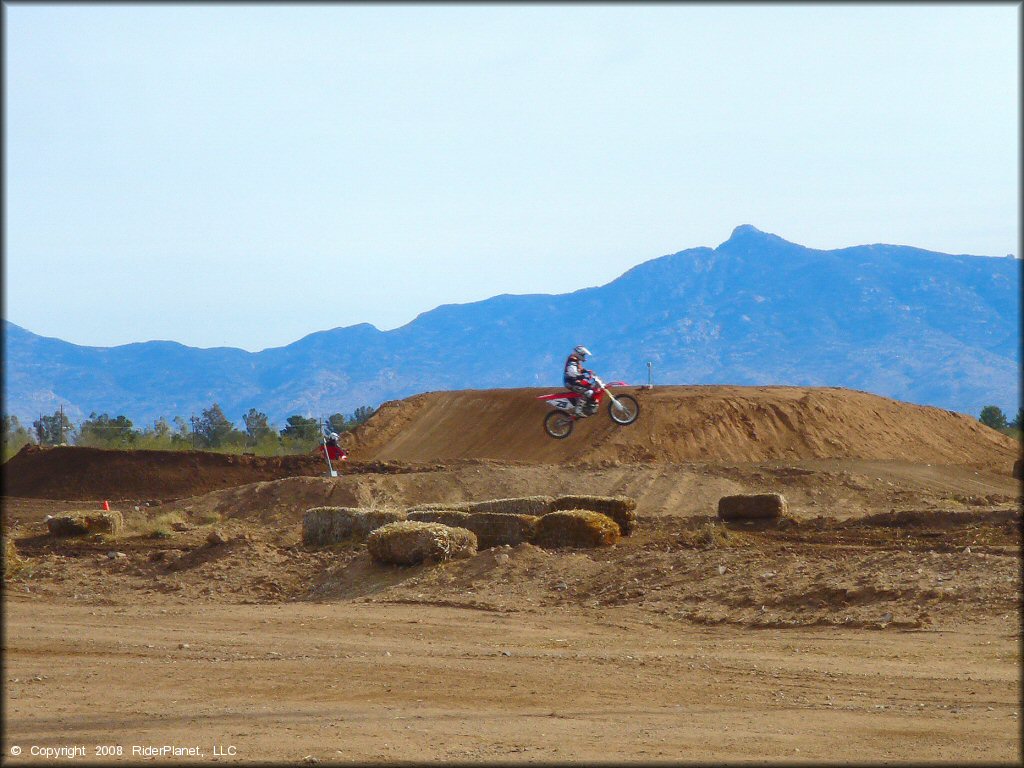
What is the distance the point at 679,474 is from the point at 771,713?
21997 mm

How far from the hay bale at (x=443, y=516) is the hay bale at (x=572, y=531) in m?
1.40

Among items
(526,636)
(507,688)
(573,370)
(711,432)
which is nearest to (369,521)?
(573,370)

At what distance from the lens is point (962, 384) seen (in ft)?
160

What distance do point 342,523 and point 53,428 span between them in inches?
2310

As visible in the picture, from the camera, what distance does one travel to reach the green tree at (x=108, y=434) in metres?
60.3

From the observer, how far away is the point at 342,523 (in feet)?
70.0

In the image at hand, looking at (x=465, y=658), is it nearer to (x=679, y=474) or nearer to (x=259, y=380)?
(x=679, y=474)

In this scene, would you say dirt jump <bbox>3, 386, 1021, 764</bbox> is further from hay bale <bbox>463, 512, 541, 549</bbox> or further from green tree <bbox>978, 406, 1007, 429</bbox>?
green tree <bbox>978, 406, 1007, 429</bbox>

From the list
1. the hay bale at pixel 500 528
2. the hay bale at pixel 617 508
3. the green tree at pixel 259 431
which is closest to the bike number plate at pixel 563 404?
the hay bale at pixel 617 508

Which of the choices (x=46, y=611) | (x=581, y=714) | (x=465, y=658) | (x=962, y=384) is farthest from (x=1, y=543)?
(x=962, y=384)

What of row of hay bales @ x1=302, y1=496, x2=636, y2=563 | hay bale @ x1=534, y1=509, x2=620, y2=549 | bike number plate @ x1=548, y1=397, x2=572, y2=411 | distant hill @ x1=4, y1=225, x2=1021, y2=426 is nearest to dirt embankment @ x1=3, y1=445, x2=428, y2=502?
distant hill @ x1=4, y1=225, x2=1021, y2=426

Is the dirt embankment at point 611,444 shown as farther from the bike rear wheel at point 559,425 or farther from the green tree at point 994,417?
the green tree at point 994,417

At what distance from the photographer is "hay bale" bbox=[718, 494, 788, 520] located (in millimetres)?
22766

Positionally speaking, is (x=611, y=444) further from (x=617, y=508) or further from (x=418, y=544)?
(x=418, y=544)
